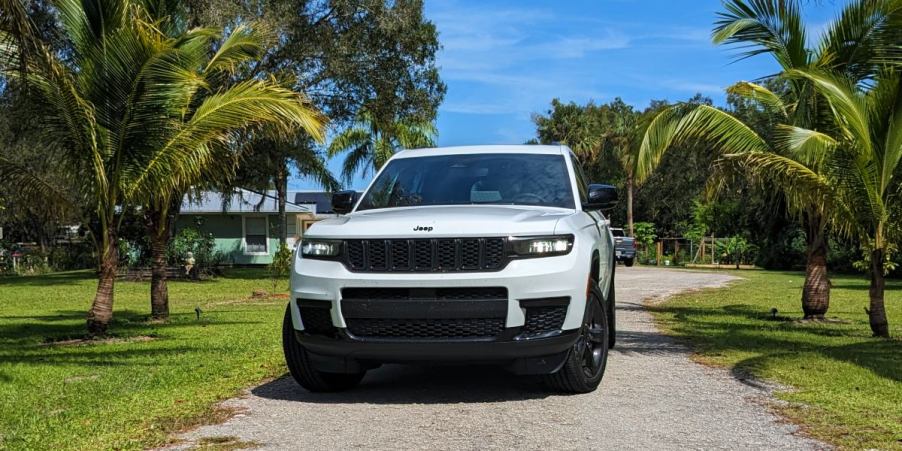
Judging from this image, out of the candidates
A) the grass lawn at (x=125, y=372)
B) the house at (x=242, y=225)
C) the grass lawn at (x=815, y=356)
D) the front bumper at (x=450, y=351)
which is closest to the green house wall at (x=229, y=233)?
the house at (x=242, y=225)

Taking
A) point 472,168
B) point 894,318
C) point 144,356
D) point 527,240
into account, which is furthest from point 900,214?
point 144,356

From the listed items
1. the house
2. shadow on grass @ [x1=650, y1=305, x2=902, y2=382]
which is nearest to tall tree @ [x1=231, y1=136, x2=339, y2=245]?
the house

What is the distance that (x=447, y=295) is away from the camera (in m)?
5.96

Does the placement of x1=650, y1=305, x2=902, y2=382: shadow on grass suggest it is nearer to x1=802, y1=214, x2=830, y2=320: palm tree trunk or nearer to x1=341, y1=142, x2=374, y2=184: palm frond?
x1=802, y1=214, x2=830, y2=320: palm tree trunk

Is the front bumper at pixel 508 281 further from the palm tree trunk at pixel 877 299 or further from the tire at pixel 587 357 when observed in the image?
the palm tree trunk at pixel 877 299

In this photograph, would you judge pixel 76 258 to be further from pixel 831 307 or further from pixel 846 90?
pixel 846 90

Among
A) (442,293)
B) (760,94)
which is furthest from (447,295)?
(760,94)

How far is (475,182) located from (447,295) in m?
1.83

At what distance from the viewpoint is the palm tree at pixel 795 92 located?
11.5 metres

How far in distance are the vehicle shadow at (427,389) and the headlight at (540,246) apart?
1173mm

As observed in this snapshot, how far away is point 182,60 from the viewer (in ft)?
36.9

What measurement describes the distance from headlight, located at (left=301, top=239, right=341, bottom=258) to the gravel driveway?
43.7 inches

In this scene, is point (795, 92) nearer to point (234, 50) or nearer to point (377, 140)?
point (234, 50)

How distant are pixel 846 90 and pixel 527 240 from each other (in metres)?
6.06
